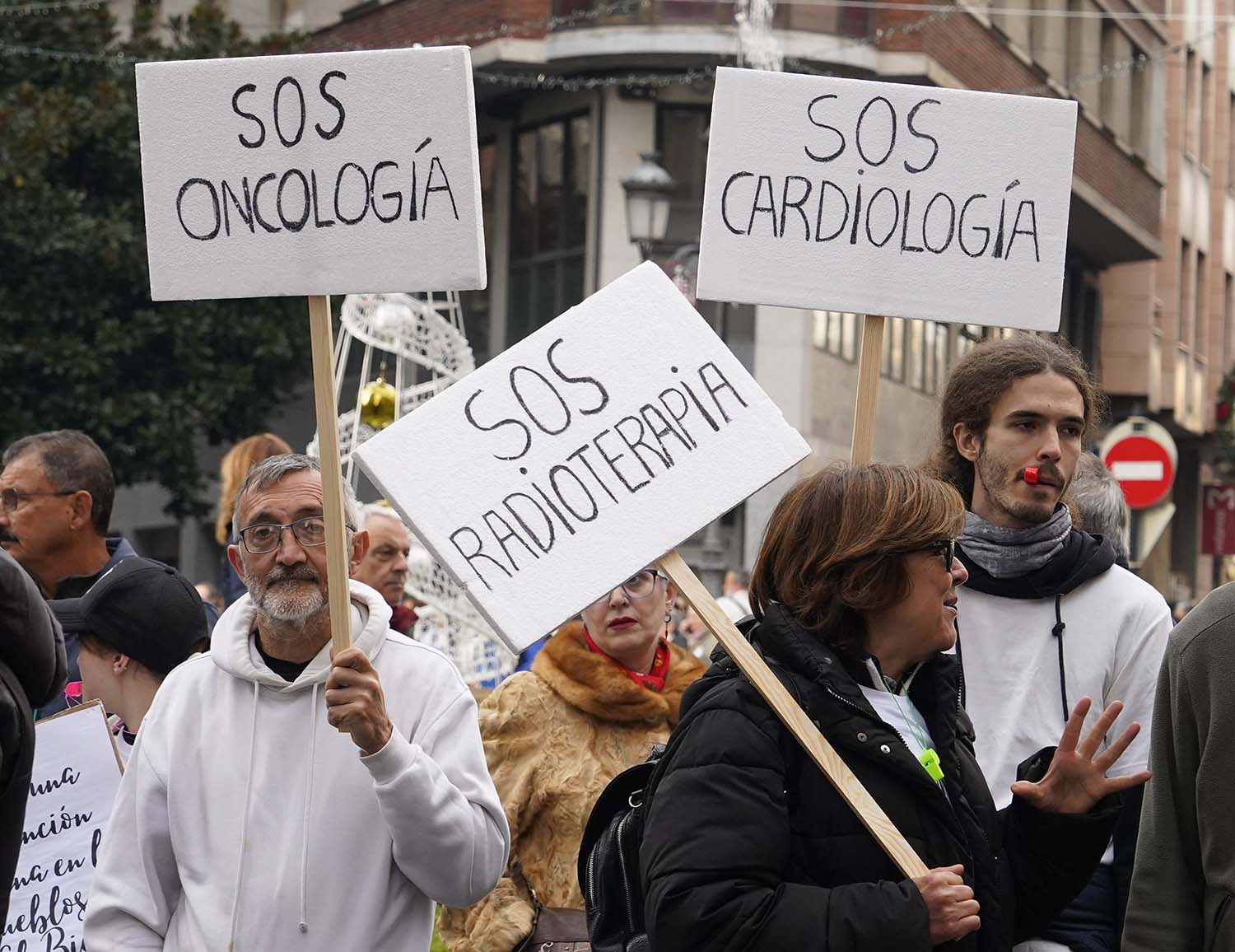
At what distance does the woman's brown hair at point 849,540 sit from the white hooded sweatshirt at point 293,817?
87 cm

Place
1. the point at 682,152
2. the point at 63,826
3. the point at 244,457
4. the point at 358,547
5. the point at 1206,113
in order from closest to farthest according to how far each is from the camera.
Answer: the point at 358,547
the point at 63,826
the point at 244,457
the point at 682,152
the point at 1206,113

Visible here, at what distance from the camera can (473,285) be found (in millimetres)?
4062

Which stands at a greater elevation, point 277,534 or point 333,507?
point 333,507

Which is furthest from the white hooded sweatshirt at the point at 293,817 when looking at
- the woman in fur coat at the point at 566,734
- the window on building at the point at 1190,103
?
the window on building at the point at 1190,103

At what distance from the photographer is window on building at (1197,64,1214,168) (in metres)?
41.1

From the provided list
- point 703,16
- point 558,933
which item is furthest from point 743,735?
point 703,16

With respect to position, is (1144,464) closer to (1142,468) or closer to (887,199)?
(1142,468)

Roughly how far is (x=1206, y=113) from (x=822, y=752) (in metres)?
40.8

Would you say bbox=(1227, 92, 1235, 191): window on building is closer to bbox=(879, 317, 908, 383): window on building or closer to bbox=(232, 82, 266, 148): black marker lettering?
bbox=(879, 317, 908, 383): window on building

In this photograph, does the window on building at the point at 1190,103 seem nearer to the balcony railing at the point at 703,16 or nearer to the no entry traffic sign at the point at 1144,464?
the balcony railing at the point at 703,16

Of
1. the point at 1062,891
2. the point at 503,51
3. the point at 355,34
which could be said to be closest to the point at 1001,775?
the point at 1062,891

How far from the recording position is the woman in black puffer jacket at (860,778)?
318 cm

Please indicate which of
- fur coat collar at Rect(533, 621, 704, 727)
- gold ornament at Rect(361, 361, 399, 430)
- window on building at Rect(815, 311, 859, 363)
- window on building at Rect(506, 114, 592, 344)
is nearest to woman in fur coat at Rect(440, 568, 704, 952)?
fur coat collar at Rect(533, 621, 704, 727)

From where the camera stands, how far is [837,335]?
2547 cm
